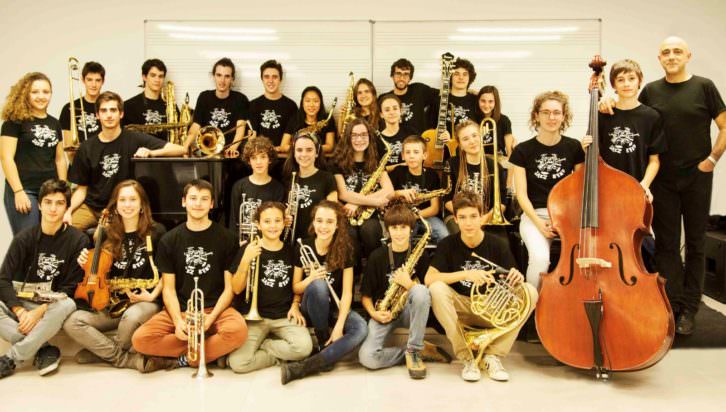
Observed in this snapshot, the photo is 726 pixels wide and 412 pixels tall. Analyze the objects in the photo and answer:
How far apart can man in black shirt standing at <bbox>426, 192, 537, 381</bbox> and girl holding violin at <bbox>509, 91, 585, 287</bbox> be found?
12.0 inches

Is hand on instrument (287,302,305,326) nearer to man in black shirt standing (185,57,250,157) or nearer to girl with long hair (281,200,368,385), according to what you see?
girl with long hair (281,200,368,385)

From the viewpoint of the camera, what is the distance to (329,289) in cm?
392

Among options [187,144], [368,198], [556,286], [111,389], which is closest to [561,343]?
[556,286]

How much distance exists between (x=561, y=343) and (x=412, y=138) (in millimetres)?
1793

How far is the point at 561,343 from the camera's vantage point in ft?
11.5

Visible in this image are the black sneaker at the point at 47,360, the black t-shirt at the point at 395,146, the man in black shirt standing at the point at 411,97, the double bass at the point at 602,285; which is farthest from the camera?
the man in black shirt standing at the point at 411,97

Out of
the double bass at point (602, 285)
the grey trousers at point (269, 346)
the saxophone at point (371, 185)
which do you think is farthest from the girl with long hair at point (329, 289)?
the double bass at point (602, 285)

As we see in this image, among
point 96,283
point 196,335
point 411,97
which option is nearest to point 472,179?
point 411,97

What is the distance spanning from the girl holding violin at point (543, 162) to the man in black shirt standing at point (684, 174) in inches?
24.4

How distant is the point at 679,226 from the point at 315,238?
2323mm

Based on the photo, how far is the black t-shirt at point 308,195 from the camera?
4.39 m

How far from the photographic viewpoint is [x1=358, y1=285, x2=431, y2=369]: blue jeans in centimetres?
373

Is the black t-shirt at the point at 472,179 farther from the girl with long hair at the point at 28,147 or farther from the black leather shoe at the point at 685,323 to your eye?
the girl with long hair at the point at 28,147

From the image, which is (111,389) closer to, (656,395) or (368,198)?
(368,198)
